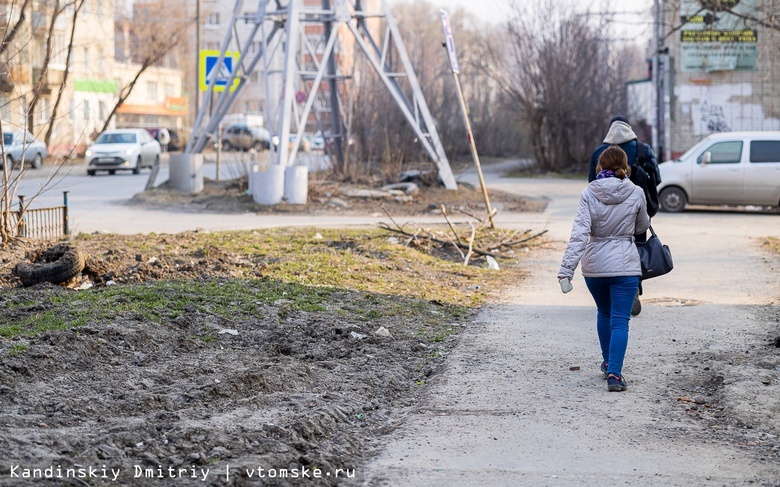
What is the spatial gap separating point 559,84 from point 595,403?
2873 centimetres

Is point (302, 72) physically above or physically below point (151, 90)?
below

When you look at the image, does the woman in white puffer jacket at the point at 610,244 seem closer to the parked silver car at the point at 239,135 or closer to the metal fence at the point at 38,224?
the metal fence at the point at 38,224

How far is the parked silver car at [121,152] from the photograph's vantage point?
34.8m

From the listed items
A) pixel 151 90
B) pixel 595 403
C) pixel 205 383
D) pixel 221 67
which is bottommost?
pixel 595 403

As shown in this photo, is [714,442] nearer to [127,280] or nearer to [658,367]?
[658,367]

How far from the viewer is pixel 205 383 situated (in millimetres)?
5754

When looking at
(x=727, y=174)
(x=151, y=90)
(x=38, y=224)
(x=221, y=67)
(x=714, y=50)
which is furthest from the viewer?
(x=151, y=90)

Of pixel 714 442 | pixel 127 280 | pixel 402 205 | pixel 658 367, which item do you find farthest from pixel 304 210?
pixel 714 442

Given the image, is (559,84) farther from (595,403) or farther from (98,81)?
(98,81)

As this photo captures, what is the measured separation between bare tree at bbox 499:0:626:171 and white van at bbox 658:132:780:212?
1368 cm

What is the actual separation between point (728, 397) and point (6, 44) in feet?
26.7

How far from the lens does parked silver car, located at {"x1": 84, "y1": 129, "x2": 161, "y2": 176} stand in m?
34.8

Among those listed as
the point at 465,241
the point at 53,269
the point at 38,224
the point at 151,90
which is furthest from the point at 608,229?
the point at 151,90

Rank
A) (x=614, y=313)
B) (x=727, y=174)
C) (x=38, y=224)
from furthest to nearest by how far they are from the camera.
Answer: (x=727, y=174) → (x=38, y=224) → (x=614, y=313)
